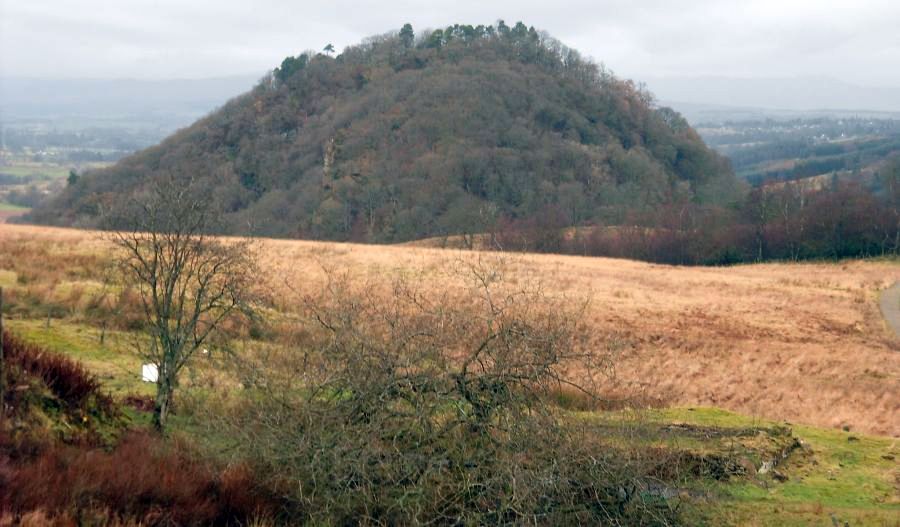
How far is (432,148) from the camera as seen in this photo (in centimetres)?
9669

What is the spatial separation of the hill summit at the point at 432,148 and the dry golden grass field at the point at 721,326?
78.8ft

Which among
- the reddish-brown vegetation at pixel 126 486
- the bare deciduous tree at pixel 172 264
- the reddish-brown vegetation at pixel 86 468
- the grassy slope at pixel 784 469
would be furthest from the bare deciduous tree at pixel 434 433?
the bare deciduous tree at pixel 172 264

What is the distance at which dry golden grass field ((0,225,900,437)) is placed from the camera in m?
18.0

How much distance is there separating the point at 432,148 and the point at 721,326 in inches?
2915

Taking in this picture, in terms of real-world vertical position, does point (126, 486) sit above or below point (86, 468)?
below

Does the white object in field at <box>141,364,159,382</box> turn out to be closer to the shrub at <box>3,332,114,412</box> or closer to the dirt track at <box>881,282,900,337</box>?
the shrub at <box>3,332,114,412</box>

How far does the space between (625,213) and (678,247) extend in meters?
14.2

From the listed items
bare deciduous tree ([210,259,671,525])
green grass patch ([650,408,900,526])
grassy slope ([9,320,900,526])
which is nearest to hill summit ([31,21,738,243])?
grassy slope ([9,320,900,526])

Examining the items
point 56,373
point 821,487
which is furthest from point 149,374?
point 821,487

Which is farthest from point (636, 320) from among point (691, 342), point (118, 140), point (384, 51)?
point (118, 140)

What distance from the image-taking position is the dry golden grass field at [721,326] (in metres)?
18.0

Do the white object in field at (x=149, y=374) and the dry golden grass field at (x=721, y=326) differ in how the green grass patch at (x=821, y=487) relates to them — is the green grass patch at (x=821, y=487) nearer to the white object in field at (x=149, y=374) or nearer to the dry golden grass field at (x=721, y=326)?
the dry golden grass field at (x=721, y=326)

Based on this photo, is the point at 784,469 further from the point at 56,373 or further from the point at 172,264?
the point at 56,373

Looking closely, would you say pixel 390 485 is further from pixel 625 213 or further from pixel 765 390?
pixel 625 213
